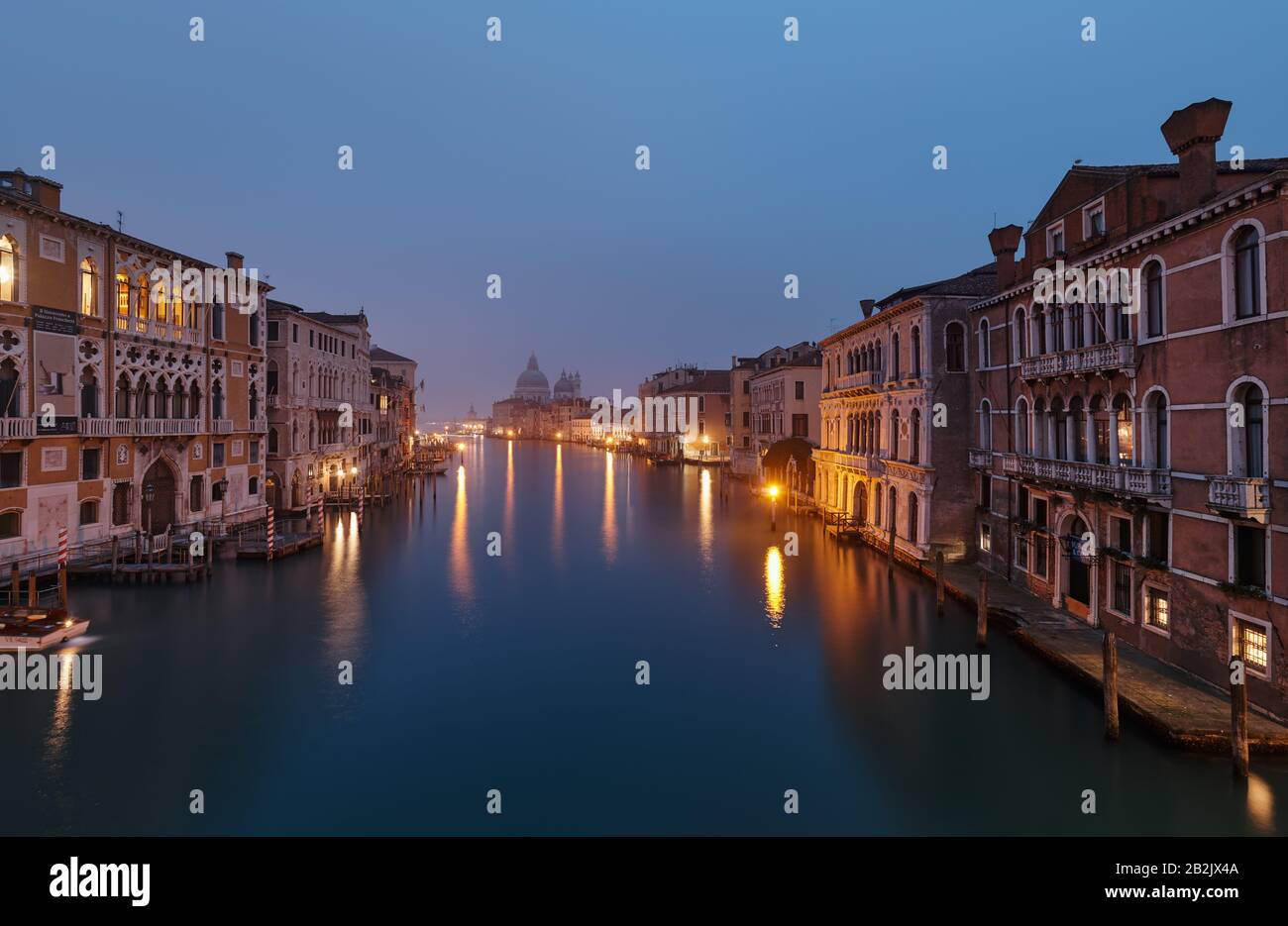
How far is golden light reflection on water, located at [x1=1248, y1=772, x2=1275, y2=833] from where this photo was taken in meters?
9.55

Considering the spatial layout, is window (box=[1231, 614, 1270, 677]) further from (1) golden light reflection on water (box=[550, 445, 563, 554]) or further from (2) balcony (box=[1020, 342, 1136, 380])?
(1) golden light reflection on water (box=[550, 445, 563, 554])

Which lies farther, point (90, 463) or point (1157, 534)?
point (90, 463)

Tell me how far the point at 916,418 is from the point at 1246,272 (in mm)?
14036

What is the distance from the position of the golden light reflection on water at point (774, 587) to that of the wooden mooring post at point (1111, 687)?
8.92 meters

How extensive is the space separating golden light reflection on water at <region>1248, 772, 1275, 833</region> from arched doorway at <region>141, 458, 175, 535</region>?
31731 millimetres

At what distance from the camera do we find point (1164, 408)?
48.0 feet

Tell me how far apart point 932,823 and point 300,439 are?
3709 cm

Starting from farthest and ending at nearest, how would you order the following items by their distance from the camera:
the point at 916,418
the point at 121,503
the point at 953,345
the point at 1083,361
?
the point at 916,418
the point at 121,503
the point at 953,345
the point at 1083,361

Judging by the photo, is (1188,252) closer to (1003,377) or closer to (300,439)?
(1003,377)

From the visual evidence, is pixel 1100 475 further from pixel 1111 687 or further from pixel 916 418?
pixel 916 418

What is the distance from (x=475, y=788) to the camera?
1088 centimetres

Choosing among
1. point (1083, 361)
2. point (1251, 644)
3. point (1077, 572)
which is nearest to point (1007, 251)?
point (1083, 361)

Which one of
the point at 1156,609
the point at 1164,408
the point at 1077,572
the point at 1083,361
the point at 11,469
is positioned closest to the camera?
the point at 1164,408

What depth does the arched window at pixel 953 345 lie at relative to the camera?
81.5 feet
